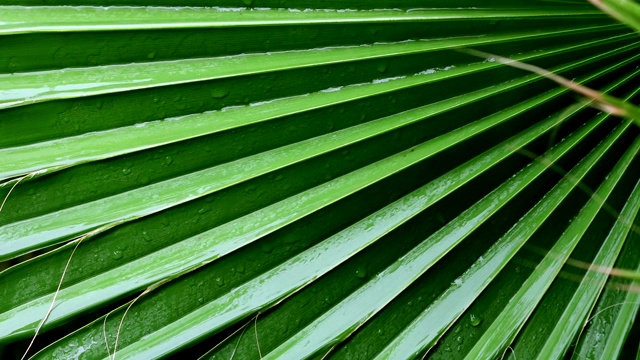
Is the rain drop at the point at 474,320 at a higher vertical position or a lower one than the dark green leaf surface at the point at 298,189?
lower

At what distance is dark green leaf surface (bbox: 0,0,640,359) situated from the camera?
2.62ft

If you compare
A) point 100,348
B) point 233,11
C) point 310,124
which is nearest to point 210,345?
point 100,348

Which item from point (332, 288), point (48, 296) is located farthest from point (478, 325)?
point (48, 296)

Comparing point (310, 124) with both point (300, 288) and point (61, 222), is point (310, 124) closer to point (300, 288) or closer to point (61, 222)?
point (300, 288)

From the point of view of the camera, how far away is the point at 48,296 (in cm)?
79

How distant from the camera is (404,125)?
2.84ft

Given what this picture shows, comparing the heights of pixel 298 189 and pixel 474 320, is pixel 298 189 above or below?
above

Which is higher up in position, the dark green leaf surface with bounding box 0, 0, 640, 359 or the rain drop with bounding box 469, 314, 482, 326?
the dark green leaf surface with bounding box 0, 0, 640, 359

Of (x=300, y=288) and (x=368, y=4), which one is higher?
(x=368, y=4)

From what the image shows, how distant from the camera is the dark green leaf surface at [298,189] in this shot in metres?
0.80

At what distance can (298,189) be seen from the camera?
843mm

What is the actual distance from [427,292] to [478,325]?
91 millimetres

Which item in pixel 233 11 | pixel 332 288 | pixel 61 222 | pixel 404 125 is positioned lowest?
pixel 332 288

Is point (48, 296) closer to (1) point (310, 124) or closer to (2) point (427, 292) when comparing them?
(1) point (310, 124)
